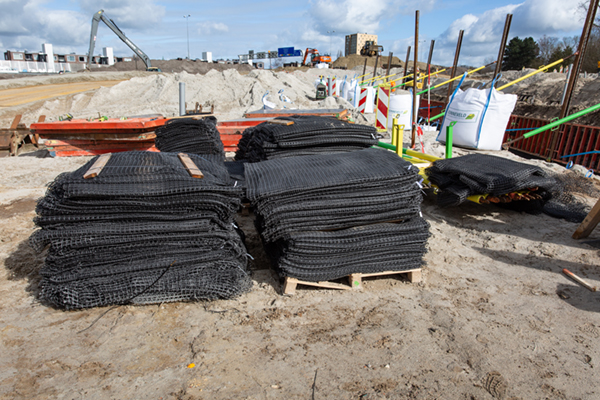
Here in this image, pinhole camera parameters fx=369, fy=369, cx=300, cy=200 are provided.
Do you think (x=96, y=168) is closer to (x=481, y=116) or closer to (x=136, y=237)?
(x=136, y=237)

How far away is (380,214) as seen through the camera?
11.8 ft

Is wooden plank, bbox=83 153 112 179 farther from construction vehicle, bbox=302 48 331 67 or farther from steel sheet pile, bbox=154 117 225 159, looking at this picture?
construction vehicle, bbox=302 48 331 67

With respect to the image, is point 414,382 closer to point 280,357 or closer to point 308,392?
point 308,392

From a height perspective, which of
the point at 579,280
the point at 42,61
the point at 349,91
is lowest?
the point at 579,280

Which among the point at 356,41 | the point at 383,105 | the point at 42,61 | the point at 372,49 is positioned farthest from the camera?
the point at 356,41

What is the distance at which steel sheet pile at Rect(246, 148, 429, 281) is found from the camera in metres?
3.39

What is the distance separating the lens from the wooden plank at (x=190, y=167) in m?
3.30

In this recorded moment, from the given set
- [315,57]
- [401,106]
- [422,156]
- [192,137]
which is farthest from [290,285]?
[315,57]

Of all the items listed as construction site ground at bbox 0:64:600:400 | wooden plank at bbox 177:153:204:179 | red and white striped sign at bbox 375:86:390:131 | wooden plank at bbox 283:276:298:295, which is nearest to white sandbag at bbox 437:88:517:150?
red and white striped sign at bbox 375:86:390:131

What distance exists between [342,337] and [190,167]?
203 centimetres

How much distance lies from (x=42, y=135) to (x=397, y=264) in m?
9.25

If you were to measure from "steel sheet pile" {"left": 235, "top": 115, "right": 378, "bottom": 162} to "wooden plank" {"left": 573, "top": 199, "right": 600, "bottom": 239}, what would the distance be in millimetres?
2782

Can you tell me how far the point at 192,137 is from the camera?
22.7ft

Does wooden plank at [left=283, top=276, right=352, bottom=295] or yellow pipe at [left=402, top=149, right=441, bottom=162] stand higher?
yellow pipe at [left=402, top=149, right=441, bottom=162]
